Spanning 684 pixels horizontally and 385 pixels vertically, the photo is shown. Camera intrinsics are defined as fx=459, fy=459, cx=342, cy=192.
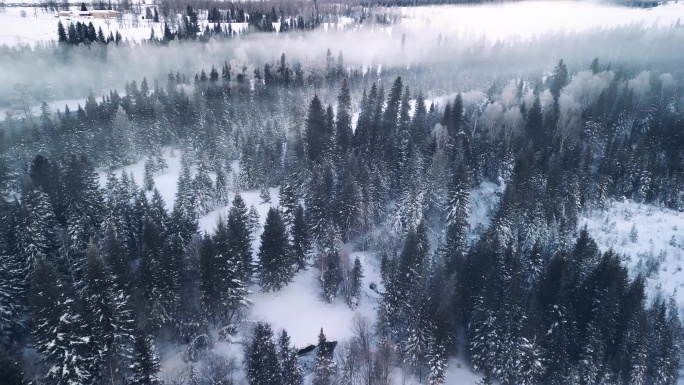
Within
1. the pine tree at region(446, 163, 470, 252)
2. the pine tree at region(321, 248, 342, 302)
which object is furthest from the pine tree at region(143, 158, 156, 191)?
the pine tree at region(446, 163, 470, 252)

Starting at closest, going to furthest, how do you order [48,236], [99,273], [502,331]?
[99,273] < [502,331] < [48,236]

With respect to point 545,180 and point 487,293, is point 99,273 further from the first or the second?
point 545,180

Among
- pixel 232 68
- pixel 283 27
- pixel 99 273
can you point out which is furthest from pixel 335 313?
pixel 283 27

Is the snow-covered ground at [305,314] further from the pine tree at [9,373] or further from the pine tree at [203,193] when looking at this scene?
the pine tree at [9,373]

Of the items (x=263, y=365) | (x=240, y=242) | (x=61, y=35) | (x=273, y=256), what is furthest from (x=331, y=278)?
(x=61, y=35)

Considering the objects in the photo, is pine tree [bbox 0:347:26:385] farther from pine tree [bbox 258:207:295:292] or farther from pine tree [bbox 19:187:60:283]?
pine tree [bbox 258:207:295:292]

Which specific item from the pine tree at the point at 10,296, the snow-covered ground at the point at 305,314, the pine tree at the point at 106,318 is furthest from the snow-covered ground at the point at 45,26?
A: the pine tree at the point at 106,318
